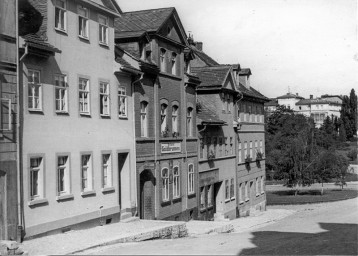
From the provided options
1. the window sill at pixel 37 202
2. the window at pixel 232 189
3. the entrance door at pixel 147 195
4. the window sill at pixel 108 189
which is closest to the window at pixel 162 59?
the entrance door at pixel 147 195

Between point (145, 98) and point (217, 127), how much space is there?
12.7m

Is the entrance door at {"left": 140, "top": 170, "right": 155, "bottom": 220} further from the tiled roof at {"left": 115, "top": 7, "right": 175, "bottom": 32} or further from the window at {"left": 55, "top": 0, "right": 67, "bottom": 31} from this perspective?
the window at {"left": 55, "top": 0, "right": 67, "bottom": 31}

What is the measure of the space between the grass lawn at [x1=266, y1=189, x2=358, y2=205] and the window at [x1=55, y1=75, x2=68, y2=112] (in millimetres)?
41497

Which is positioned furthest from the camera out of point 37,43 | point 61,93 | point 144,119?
point 144,119

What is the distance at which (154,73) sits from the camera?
1121 inches

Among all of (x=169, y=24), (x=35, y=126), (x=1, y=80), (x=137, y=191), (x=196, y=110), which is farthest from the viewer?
(x=196, y=110)

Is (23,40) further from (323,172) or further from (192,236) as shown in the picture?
(323,172)

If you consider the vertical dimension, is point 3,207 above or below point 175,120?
below

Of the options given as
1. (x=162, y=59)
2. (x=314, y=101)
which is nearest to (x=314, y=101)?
(x=314, y=101)

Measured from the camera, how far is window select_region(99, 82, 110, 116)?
24375 millimetres

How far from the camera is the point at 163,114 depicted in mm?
30391

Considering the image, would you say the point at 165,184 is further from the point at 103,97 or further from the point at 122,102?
the point at 103,97

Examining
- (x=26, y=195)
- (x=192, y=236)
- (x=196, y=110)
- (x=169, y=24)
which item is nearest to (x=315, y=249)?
(x=192, y=236)

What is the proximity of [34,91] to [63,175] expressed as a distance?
12.1ft
